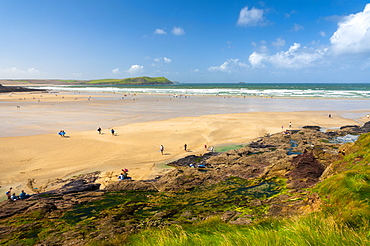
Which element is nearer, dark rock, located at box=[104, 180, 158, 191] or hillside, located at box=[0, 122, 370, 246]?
hillside, located at box=[0, 122, 370, 246]

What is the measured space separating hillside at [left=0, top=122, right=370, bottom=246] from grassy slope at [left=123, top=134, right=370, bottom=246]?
0.07 feet

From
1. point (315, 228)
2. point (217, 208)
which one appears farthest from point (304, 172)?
point (315, 228)

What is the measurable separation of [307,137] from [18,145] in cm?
3331

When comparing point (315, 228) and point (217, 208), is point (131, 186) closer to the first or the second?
point (217, 208)

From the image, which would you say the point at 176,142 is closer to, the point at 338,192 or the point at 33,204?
the point at 33,204

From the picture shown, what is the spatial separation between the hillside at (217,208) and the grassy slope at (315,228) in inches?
0.8

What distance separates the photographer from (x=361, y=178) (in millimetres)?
7031

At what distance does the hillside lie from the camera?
408cm

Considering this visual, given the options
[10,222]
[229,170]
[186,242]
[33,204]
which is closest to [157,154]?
[229,170]

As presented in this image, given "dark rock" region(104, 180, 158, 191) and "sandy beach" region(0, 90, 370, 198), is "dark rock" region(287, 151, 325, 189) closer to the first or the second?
"dark rock" region(104, 180, 158, 191)

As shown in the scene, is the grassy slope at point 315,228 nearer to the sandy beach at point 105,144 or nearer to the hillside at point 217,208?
the hillside at point 217,208

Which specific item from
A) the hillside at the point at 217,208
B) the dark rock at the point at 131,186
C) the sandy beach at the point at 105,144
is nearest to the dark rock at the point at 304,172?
the hillside at the point at 217,208

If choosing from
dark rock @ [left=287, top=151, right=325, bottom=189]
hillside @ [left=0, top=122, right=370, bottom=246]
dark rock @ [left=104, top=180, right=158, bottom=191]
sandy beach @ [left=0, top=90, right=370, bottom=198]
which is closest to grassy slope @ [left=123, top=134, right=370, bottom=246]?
hillside @ [left=0, top=122, right=370, bottom=246]

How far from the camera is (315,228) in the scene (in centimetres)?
383
